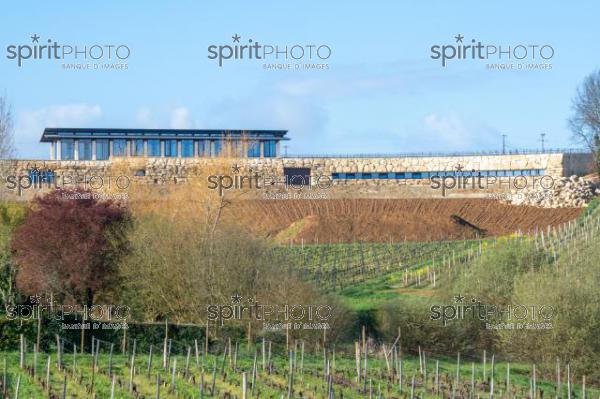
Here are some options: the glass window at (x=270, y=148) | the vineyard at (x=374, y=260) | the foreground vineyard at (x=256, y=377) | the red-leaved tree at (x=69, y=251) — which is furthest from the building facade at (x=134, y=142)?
the foreground vineyard at (x=256, y=377)

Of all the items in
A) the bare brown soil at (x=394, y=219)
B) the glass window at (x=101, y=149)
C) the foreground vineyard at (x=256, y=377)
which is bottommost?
the foreground vineyard at (x=256, y=377)

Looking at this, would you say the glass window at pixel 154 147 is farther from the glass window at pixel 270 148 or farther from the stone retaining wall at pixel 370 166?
the glass window at pixel 270 148

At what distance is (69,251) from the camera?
42.8m

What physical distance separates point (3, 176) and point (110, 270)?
70.7 feet

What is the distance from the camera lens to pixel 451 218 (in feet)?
239

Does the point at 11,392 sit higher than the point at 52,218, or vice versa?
the point at 52,218

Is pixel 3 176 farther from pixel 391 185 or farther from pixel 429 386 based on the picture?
pixel 429 386

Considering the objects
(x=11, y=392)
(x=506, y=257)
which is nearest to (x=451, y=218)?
(x=506, y=257)

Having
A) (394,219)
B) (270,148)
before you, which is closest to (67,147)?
(270,148)

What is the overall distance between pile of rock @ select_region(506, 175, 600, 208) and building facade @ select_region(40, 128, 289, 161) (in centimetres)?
1944

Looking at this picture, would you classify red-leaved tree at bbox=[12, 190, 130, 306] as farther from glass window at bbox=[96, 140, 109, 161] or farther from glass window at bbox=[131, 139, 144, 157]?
glass window at bbox=[96, 140, 109, 161]

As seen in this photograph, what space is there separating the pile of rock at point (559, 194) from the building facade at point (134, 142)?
1944 centimetres

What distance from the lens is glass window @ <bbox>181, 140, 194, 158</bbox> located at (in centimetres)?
8668

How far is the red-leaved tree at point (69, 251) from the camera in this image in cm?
4241
